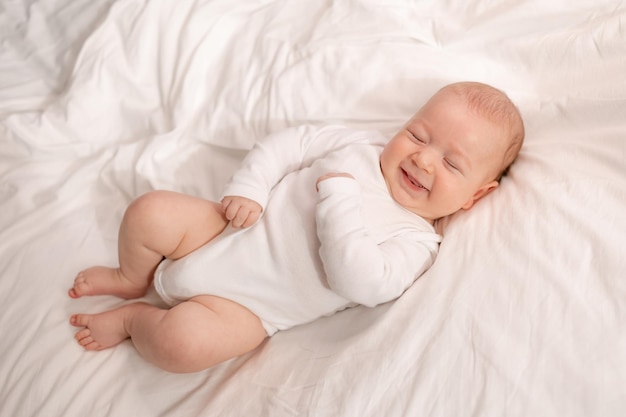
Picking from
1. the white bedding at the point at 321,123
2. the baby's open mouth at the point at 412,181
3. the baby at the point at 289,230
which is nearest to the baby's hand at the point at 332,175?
the baby at the point at 289,230

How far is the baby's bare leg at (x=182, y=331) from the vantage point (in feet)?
3.22

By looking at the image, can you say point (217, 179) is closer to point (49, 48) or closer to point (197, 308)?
point (197, 308)

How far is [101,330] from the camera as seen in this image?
42.1 inches

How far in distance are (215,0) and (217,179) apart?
19.8 inches

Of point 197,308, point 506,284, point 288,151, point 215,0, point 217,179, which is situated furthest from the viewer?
point 215,0

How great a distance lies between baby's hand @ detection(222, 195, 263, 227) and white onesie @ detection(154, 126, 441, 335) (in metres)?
0.01

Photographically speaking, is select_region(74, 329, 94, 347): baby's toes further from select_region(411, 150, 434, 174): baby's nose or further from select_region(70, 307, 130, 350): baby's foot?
select_region(411, 150, 434, 174): baby's nose

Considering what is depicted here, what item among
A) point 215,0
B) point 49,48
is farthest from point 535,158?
point 49,48

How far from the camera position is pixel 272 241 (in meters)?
1.08

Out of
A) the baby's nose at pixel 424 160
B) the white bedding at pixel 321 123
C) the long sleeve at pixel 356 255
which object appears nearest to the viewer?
the white bedding at pixel 321 123

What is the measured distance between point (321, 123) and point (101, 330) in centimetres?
66

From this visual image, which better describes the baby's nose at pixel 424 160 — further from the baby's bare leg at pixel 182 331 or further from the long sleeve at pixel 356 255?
the baby's bare leg at pixel 182 331

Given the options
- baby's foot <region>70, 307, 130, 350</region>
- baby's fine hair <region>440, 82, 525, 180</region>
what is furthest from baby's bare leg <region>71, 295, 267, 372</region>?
baby's fine hair <region>440, 82, 525, 180</region>

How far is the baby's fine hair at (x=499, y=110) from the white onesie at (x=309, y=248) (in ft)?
0.69
